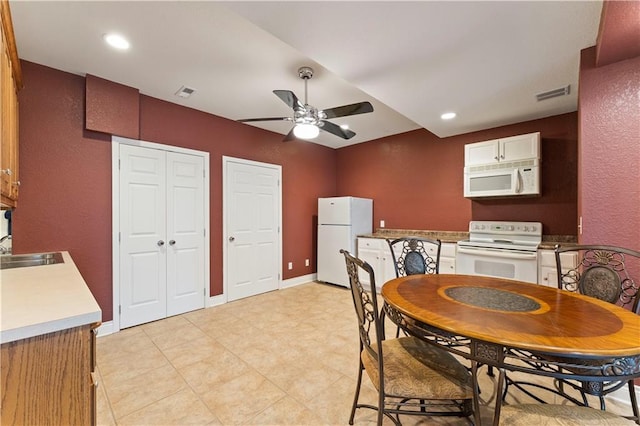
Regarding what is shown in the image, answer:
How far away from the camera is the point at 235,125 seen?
4078 mm

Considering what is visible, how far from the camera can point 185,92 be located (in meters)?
3.15

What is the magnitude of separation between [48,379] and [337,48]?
227cm

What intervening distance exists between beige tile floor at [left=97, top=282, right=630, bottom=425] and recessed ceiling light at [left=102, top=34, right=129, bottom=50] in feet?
8.67

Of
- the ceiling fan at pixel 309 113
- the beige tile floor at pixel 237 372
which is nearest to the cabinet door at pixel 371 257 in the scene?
the beige tile floor at pixel 237 372

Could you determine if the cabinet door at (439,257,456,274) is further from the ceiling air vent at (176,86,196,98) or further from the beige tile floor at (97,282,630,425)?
the ceiling air vent at (176,86,196,98)

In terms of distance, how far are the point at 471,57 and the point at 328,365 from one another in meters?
2.69

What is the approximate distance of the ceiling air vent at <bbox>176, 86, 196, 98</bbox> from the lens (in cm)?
306

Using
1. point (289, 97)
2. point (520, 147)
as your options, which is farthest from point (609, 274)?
point (289, 97)

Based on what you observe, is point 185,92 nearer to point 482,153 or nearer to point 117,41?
point 117,41

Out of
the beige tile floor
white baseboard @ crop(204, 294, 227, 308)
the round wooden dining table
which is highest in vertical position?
the round wooden dining table

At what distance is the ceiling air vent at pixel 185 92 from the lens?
3.06m

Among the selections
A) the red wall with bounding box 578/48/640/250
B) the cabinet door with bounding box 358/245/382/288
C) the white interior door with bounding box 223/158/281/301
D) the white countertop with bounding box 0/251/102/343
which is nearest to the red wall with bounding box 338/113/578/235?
the cabinet door with bounding box 358/245/382/288

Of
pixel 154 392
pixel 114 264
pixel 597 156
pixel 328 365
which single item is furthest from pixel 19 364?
pixel 597 156

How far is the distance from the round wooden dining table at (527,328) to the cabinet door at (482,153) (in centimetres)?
226
